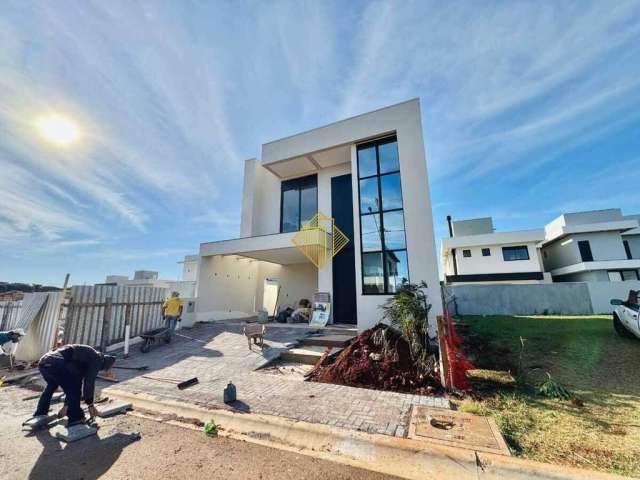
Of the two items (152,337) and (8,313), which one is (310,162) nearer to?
(152,337)

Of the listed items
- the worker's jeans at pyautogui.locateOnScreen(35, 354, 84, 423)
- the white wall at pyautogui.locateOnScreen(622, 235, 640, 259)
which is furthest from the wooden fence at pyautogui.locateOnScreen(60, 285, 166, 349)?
the white wall at pyautogui.locateOnScreen(622, 235, 640, 259)

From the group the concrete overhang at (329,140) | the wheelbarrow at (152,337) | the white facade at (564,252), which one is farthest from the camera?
the white facade at (564,252)

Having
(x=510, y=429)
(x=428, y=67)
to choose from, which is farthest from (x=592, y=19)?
(x=510, y=429)

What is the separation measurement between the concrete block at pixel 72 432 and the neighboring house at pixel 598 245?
27.0 meters

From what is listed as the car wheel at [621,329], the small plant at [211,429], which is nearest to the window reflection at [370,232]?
the car wheel at [621,329]

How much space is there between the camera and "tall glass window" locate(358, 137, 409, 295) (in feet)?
28.8

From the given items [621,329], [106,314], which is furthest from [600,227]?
[106,314]

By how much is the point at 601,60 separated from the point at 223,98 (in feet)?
29.9

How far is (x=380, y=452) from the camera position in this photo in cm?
286

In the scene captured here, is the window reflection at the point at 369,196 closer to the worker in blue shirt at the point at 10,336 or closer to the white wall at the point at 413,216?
the white wall at the point at 413,216

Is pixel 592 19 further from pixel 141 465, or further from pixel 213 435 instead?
pixel 141 465

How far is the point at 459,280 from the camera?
22328 millimetres

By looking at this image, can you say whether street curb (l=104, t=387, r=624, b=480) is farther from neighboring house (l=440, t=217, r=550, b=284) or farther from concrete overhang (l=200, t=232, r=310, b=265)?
neighboring house (l=440, t=217, r=550, b=284)

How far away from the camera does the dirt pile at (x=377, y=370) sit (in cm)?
488
